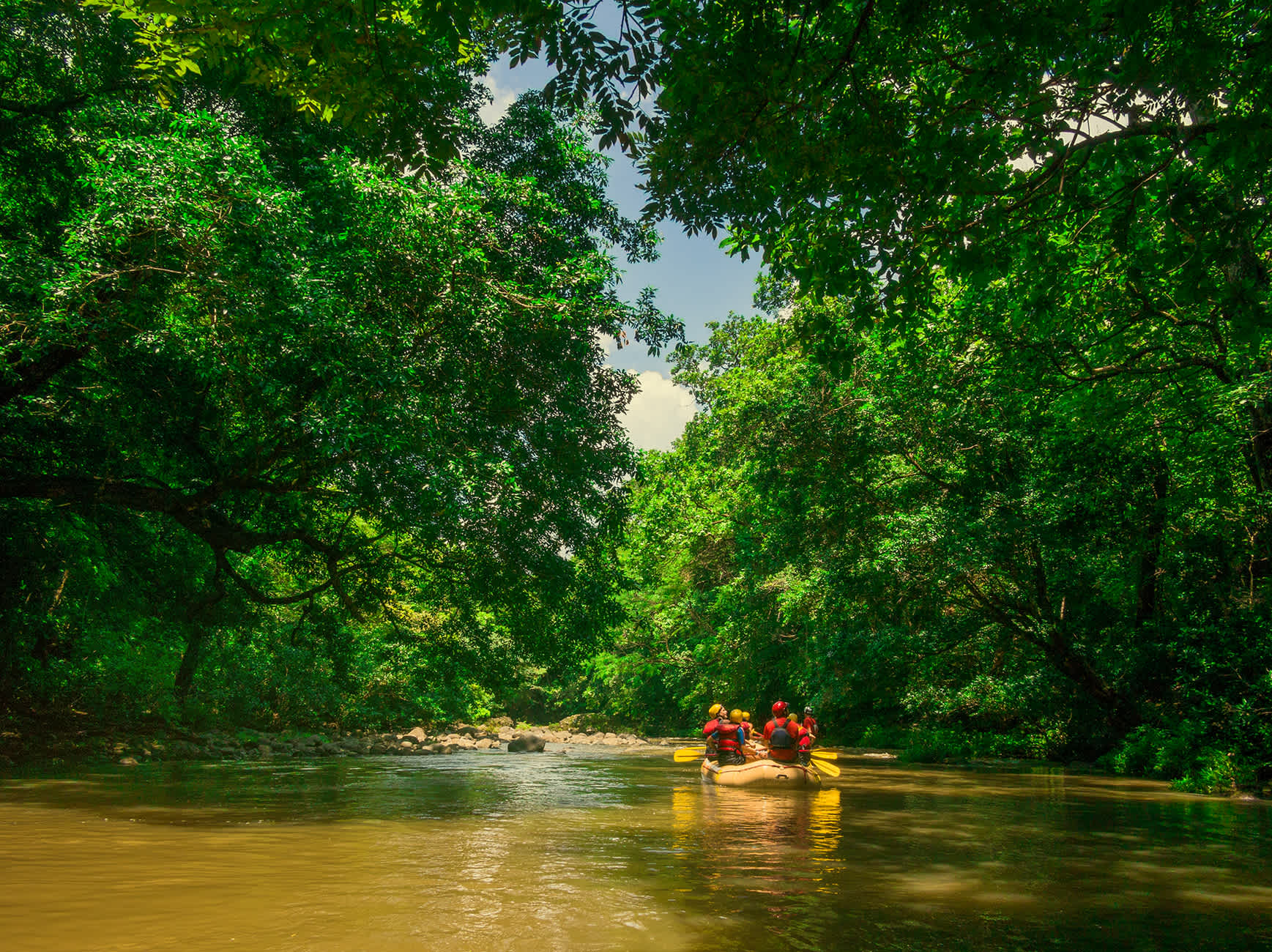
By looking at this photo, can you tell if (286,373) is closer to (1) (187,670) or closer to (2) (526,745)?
(1) (187,670)

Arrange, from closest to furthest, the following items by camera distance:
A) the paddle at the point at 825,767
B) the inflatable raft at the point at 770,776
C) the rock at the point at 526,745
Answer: the inflatable raft at the point at 770,776 < the paddle at the point at 825,767 < the rock at the point at 526,745

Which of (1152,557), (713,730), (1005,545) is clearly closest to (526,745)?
(713,730)

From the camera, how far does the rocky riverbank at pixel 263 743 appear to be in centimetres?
1525

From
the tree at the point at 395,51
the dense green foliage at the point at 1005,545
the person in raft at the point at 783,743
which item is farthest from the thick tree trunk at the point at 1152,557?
the tree at the point at 395,51

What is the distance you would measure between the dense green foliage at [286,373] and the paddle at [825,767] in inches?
179

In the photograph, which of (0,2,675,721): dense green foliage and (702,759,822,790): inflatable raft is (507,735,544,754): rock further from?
(702,759,822,790): inflatable raft

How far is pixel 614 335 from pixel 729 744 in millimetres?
7856

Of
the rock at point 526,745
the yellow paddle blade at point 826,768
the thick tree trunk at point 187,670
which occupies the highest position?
the thick tree trunk at point 187,670

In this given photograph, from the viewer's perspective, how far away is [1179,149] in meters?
5.63

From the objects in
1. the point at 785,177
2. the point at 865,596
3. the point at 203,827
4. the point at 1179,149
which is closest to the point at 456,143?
the point at 785,177

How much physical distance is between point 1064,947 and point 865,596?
45.8 ft

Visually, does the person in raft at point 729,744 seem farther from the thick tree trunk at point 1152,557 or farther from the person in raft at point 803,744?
the thick tree trunk at point 1152,557

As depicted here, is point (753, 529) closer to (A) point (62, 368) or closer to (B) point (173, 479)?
(B) point (173, 479)

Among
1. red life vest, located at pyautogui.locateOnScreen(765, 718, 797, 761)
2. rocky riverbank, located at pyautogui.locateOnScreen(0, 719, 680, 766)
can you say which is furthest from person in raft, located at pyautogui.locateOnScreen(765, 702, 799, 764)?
rocky riverbank, located at pyautogui.locateOnScreen(0, 719, 680, 766)
